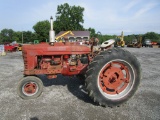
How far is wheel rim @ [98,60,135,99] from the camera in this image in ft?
13.7

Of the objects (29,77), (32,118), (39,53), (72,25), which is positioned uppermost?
(72,25)

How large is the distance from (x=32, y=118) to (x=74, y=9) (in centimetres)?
6486


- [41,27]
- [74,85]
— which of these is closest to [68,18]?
[41,27]

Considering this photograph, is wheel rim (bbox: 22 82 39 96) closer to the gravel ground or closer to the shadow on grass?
the gravel ground

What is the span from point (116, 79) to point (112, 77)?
13 centimetres

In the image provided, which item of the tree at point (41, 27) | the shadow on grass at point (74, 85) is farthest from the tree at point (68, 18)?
the shadow on grass at point (74, 85)

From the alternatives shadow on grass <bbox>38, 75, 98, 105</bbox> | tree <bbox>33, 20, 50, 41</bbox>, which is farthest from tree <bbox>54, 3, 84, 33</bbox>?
shadow on grass <bbox>38, 75, 98, 105</bbox>

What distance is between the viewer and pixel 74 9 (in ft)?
214

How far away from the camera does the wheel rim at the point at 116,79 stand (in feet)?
13.7

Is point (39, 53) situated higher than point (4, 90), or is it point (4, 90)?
point (39, 53)

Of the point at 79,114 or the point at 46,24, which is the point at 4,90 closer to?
the point at 79,114

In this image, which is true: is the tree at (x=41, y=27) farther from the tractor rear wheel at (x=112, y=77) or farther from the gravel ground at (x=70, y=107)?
the tractor rear wheel at (x=112, y=77)

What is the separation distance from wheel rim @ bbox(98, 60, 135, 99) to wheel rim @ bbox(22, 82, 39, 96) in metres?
1.78

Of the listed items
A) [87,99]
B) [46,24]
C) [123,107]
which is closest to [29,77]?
[87,99]
